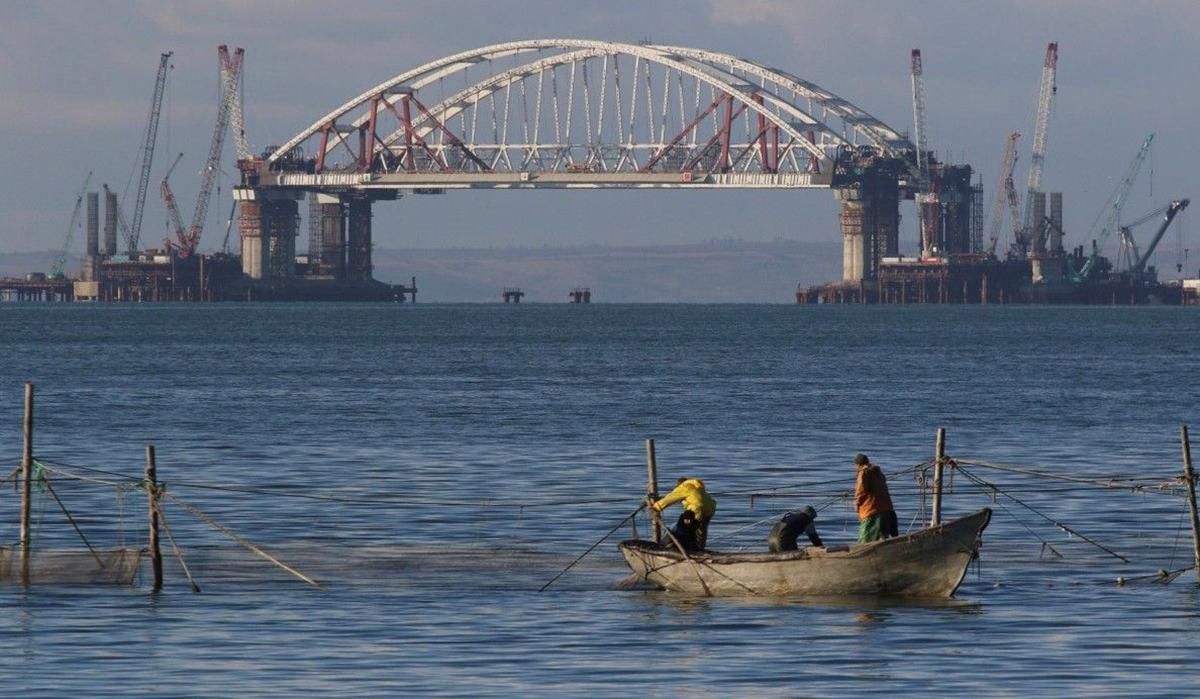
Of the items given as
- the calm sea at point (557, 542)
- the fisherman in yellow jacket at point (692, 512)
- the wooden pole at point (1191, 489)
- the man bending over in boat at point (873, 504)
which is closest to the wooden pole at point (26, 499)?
the calm sea at point (557, 542)

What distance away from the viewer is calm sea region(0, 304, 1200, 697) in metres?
31.5

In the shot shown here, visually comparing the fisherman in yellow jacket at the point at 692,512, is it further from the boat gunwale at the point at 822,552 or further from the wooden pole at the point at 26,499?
the wooden pole at the point at 26,499

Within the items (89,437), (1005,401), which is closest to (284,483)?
(89,437)

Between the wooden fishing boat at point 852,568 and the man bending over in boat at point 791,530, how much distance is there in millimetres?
478

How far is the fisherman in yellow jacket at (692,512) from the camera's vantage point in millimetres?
37781

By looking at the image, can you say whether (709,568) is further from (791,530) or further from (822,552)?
(822,552)

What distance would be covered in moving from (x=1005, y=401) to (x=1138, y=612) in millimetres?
64727

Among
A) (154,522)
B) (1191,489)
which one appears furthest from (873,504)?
(154,522)

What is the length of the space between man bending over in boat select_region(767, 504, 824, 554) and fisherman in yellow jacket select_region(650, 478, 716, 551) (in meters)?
1.09

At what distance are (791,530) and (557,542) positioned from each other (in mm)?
9227

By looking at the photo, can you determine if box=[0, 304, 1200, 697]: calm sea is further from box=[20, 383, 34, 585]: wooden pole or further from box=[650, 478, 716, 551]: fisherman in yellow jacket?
box=[650, 478, 716, 551]: fisherman in yellow jacket

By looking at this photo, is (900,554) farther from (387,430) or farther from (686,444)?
(387,430)

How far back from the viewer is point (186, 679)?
30.7m

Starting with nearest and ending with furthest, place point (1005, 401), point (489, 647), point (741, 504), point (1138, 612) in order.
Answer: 1. point (489, 647)
2. point (1138, 612)
3. point (741, 504)
4. point (1005, 401)
